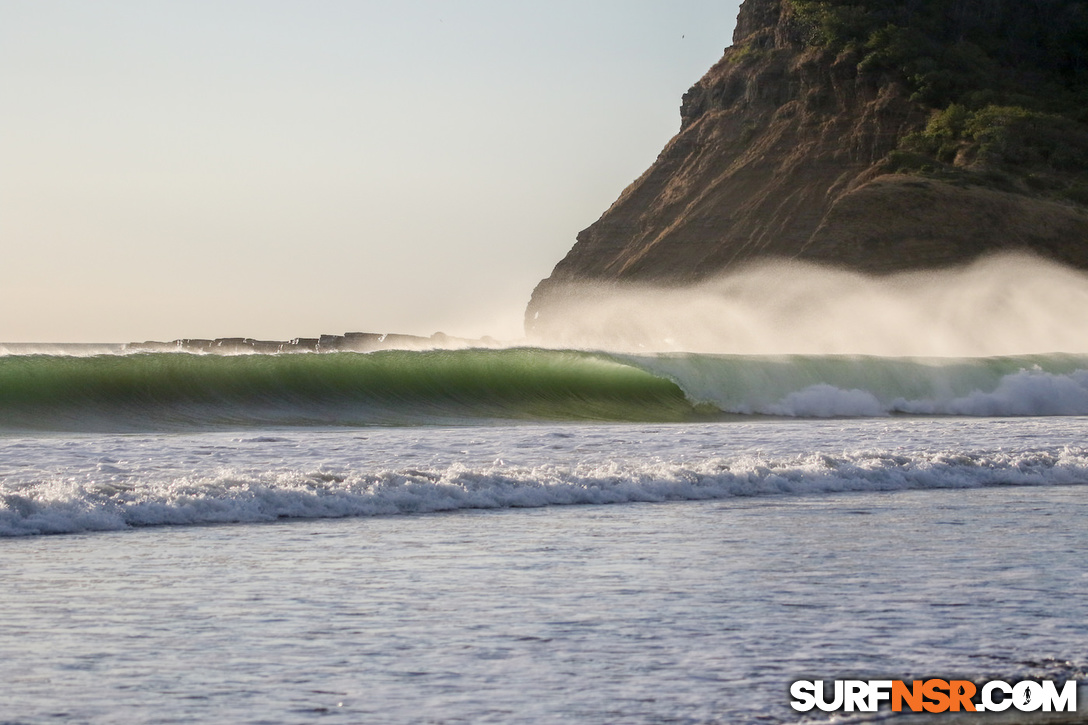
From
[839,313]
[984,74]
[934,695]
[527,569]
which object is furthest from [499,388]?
[984,74]

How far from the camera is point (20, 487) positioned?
31.6ft

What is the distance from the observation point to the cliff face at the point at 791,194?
2186 inches

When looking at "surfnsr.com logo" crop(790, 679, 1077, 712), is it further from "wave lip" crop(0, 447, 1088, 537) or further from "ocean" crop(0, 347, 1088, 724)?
"wave lip" crop(0, 447, 1088, 537)

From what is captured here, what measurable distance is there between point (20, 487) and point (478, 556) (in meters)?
4.04

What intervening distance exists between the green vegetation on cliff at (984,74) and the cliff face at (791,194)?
3.54 feet

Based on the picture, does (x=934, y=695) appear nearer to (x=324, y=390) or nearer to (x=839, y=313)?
(x=324, y=390)

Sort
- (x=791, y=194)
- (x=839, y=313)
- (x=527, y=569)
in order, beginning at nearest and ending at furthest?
(x=527, y=569) → (x=839, y=313) → (x=791, y=194)

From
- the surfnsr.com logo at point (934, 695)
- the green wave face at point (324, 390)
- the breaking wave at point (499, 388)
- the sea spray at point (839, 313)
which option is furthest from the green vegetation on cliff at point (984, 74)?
the surfnsr.com logo at point (934, 695)

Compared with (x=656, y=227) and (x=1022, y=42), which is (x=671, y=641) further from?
(x=1022, y=42)

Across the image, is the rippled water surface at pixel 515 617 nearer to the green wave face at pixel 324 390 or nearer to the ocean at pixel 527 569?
the ocean at pixel 527 569

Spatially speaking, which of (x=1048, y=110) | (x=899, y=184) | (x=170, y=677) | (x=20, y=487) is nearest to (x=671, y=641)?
(x=170, y=677)

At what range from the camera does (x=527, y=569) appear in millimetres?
7020

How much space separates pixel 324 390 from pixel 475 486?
11286 millimetres

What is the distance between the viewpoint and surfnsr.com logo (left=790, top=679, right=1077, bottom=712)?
4469 mm
